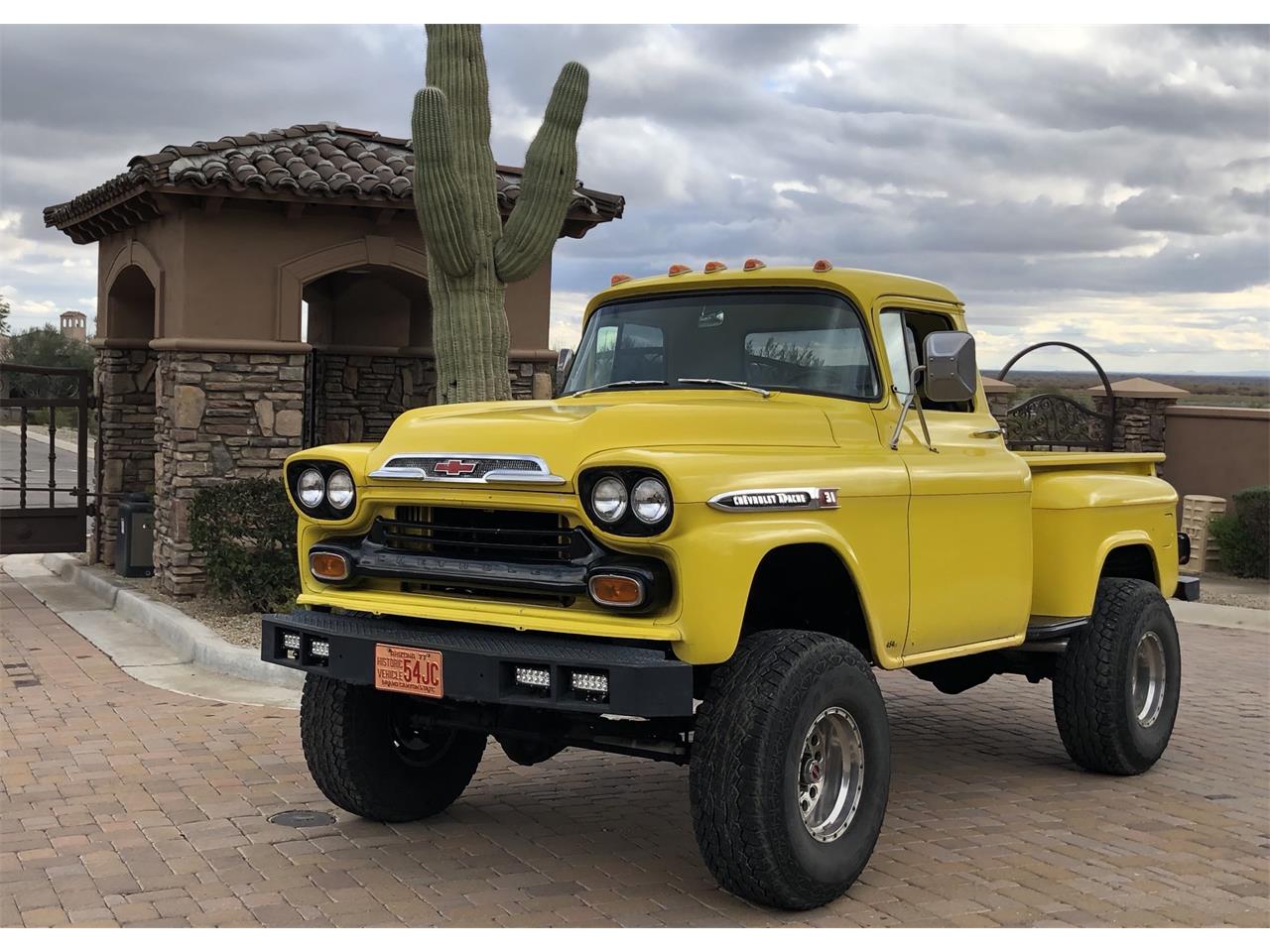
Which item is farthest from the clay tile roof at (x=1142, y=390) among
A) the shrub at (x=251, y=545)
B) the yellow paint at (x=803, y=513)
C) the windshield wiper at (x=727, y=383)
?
the windshield wiper at (x=727, y=383)

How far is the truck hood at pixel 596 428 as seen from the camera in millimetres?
5148

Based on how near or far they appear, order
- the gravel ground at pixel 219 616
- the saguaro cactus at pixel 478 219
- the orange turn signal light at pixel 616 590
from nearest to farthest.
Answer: the orange turn signal light at pixel 616 590, the gravel ground at pixel 219 616, the saguaro cactus at pixel 478 219

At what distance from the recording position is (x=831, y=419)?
5.85 m

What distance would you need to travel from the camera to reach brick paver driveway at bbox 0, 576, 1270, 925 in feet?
17.0

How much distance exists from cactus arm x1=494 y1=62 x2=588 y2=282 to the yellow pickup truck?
16.0 ft

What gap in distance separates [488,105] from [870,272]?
6.30m

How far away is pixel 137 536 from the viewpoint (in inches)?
556

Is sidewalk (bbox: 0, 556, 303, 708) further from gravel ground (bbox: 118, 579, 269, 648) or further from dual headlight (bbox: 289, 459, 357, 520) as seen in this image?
dual headlight (bbox: 289, 459, 357, 520)

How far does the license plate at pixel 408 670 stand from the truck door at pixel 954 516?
1931 millimetres

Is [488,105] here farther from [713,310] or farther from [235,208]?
[713,310]

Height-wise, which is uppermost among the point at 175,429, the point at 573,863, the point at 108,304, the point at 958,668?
the point at 108,304

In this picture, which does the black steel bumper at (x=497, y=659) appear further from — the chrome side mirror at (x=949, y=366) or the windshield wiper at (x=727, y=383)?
the chrome side mirror at (x=949, y=366)

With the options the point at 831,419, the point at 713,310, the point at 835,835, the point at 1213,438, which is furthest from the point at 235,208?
the point at 1213,438

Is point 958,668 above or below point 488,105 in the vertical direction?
below
